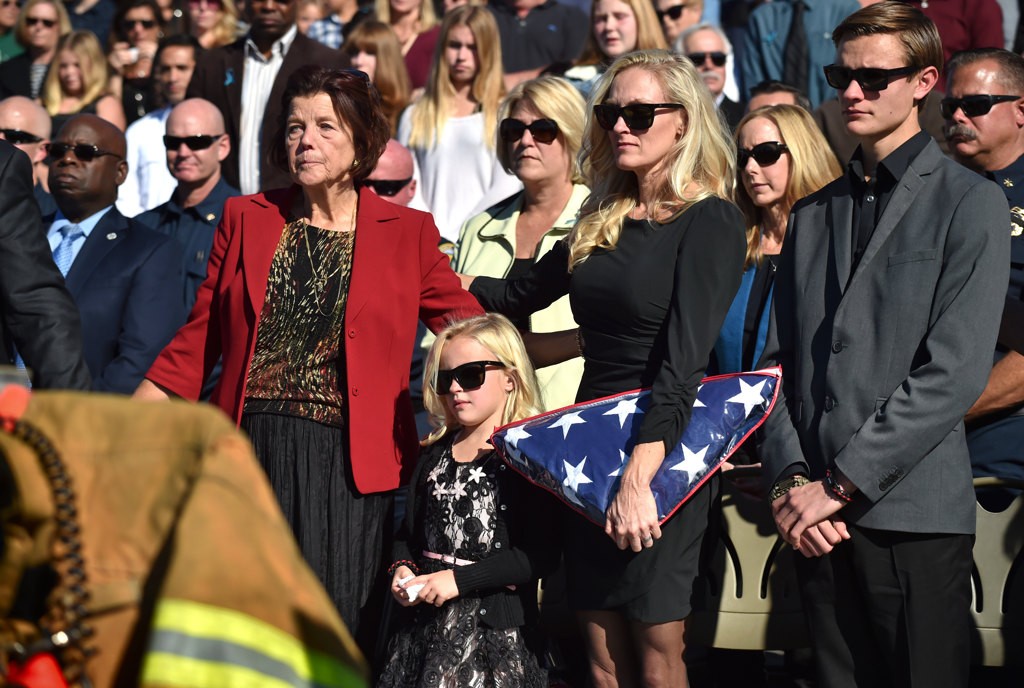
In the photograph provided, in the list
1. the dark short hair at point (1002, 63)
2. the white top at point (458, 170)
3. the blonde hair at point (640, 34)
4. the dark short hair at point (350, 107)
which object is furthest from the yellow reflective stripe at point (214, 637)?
the blonde hair at point (640, 34)

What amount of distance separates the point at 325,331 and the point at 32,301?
866 millimetres

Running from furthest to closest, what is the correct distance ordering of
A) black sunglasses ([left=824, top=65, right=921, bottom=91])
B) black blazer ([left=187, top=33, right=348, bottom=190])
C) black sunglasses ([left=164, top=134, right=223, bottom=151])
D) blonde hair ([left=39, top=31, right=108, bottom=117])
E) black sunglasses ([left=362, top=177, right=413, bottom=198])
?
blonde hair ([left=39, top=31, right=108, bottom=117]) → black blazer ([left=187, top=33, right=348, bottom=190]) → black sunglasses ([left=164, top=134, right=223, bottom=151]) → black sunglasses ([left=362, top=177, right=413, bottom=198]) → black sunglasses ([left=824, top=65, right=921, bottom=91])

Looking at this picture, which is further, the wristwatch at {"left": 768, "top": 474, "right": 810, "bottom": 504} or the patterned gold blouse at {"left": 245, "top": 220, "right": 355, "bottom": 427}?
the patterned gold blouse at {"left": 245, "top": 220, "right": 355, "bottom": 427}

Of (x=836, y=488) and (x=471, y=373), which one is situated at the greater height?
(x=471, y=373)

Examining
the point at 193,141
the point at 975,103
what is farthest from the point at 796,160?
the point at 193,141

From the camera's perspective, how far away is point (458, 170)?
24.9ft

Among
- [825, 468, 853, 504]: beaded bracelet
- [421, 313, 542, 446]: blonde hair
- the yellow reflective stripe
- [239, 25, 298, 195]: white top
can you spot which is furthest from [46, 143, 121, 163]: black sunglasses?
the yellow reflective stripe

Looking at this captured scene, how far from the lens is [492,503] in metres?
4.25

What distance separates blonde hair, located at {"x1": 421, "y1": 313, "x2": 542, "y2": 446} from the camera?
438 centimetres

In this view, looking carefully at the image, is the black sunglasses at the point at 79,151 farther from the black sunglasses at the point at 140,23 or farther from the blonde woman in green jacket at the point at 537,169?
the black sunglasses at the point at 140,23

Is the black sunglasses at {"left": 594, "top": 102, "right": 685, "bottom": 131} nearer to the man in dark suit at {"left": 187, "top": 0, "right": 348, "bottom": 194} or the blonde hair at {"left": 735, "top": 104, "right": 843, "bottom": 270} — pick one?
the blonde hair at {"left": 735, "top": 104, "right": 843, "bottom": 270}

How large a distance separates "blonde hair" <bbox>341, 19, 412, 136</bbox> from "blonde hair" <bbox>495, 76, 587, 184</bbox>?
2785 millimetres

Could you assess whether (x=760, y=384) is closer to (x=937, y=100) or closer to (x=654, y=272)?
(x=654, y=272)

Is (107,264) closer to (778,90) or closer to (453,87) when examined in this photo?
(453,87)
